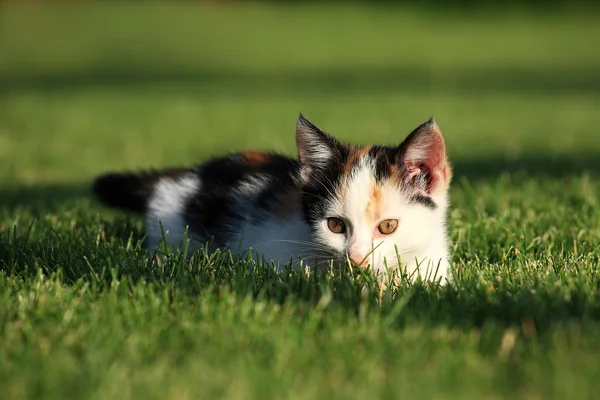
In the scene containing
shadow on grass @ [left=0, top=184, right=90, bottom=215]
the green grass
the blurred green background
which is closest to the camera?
the green grass

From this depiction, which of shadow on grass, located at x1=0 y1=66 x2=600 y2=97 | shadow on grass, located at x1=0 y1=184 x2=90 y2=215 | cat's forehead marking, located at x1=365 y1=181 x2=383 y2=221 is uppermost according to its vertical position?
shadow on grass, located at x1=0 y1=66 x2=600 y2=97

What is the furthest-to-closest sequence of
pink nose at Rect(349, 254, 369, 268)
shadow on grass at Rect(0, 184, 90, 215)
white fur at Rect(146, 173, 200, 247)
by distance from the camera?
1. shadow on grass at Rect(0, 184, 90, 215)
2. white fur at Rect(146, 173, 200, 247)
3. pink nose at Rect(349, 254, 369, 268)

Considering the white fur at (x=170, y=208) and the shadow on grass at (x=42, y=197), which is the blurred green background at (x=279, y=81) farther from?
the white fur at (x=170, y=208)

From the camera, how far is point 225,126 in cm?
880

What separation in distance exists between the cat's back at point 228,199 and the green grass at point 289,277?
0.24 meters

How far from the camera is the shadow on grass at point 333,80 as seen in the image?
1223cm

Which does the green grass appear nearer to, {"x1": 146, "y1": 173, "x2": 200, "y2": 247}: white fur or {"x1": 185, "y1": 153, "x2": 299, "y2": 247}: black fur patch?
{"x1": 146, "y1": 173, "x2": 200, "y2": 247}: white fur

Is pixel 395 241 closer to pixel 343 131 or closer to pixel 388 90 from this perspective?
pixel 343 131

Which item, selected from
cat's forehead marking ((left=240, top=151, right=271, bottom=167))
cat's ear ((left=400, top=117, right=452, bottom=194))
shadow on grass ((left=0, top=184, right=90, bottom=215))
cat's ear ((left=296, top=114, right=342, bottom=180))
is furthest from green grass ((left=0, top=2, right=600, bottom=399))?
cat's forehead marking ((left=240, top=151, right=271, bottom=167))

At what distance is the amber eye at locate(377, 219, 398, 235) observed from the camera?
297 cm

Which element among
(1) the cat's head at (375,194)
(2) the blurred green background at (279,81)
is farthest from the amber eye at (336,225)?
(2) the blurred green background at (279,81)

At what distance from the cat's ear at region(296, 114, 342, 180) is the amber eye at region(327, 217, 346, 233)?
0.26 meters

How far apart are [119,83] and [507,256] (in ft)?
35.6

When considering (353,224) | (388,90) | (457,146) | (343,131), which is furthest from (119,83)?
(353,224)
